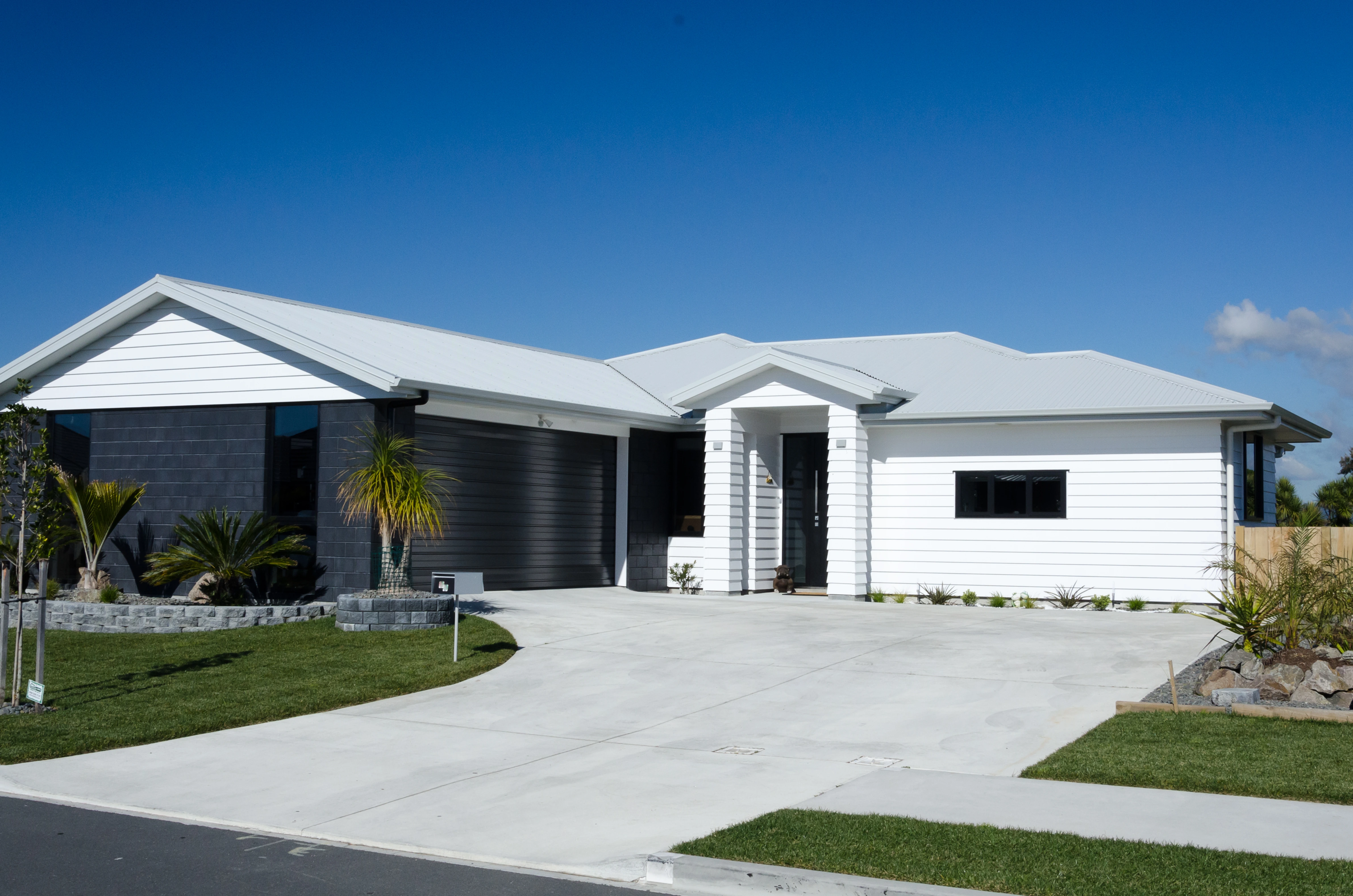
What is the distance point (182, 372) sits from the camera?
1894cm

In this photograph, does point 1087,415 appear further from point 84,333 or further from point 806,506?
point 84,333

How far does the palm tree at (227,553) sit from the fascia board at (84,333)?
3.72m

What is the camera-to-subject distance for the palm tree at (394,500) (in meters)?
15.4

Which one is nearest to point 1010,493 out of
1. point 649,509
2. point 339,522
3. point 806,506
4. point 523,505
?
point 806,506

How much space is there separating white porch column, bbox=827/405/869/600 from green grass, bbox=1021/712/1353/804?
9.72 meters

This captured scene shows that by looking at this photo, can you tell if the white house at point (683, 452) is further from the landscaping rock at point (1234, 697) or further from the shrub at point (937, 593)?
the landscaping rock at point (1234, 697)

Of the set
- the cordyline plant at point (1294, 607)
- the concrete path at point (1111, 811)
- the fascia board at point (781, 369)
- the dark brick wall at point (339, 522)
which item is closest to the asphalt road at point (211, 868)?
the concrete path at point (1111, 811)

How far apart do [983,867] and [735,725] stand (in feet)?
14.9

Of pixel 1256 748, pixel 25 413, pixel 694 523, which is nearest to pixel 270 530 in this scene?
pixel 25 413

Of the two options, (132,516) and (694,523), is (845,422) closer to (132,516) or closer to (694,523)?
(694,523)

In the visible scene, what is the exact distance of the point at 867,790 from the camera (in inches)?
329

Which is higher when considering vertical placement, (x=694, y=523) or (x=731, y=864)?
(x=694, y=523)

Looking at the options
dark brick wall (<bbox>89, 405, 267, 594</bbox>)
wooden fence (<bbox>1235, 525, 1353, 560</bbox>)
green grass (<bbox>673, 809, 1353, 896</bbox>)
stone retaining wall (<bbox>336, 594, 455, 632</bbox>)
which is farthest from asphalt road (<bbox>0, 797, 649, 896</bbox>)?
wooden fence (<bbox>1235, 525, 1353, 560</bbox>)

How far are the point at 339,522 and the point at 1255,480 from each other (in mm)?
15787
